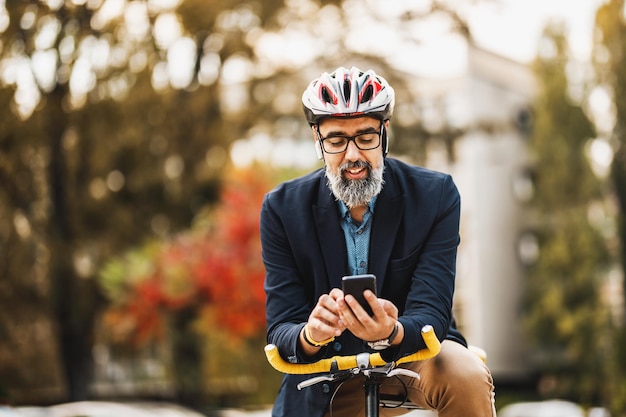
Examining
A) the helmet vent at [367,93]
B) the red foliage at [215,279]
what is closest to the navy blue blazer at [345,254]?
the helmet vent at [367,93]

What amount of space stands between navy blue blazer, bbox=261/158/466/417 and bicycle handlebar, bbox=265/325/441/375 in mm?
90

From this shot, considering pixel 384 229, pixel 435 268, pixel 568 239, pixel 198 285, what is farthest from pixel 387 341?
pixel 568 239

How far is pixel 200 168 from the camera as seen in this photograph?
26.6m

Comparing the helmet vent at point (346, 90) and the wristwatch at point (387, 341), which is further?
the helmet vent at point (346, 90)

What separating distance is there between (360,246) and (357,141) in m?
0.44

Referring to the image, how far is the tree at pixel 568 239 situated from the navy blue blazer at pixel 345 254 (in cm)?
3952

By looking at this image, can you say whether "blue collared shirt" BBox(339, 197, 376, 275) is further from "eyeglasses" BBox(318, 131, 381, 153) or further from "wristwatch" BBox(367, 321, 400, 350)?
"wristwatch" BBox(367, 321, 400, 350)

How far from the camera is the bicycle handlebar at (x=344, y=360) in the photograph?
3424mm

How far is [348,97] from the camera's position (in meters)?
3.70

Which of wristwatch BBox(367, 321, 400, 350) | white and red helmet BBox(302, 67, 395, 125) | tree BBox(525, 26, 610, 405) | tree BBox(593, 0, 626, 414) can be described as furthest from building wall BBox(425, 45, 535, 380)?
wristwatch BBox(367, 321, 400, 350)

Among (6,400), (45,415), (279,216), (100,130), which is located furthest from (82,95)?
(279,216)

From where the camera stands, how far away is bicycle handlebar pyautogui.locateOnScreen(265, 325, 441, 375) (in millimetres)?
3424

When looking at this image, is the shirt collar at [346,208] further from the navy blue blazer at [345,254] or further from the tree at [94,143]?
the tree at [94,143]

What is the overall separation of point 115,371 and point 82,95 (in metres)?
32.3
